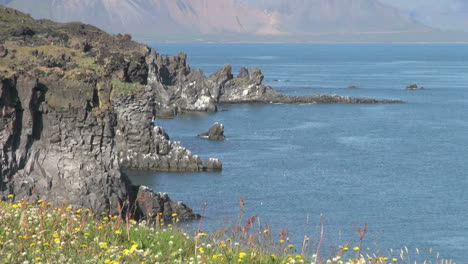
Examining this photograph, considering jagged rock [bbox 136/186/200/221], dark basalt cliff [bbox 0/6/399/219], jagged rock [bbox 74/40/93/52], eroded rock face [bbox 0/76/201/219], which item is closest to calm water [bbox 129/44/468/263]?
jagged rock [bbox 136/186/200/221]

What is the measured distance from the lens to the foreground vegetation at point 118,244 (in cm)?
1253

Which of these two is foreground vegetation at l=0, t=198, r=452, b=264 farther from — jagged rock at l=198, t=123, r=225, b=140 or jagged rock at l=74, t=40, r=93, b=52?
jagged rock at l=198, t=123, r=225, b=140

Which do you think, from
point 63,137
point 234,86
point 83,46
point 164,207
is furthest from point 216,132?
point 234,86

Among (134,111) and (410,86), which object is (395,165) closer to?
(134,111)

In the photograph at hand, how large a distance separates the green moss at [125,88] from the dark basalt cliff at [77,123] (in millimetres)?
76

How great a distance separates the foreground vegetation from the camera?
12.5m

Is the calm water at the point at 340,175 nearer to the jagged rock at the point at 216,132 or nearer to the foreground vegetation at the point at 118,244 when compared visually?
the jagged rock at the point at 216,132

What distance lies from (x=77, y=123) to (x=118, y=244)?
3545 centimetres

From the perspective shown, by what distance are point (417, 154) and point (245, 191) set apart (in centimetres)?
2781

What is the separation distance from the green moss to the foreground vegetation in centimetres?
5066

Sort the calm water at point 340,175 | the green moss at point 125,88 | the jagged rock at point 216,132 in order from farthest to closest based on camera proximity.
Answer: the jagged rock at point 216,132
the green moss at point 125,88
the calm water at point 340,175

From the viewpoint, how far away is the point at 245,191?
2427 inches

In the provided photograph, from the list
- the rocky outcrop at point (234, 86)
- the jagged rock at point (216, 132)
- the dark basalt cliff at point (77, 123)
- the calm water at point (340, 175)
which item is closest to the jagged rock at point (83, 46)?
the dark basalt cliff at point (77, 123)

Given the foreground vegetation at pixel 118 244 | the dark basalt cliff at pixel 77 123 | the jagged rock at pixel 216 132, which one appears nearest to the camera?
the foreground vegetation at pixel 118 244
